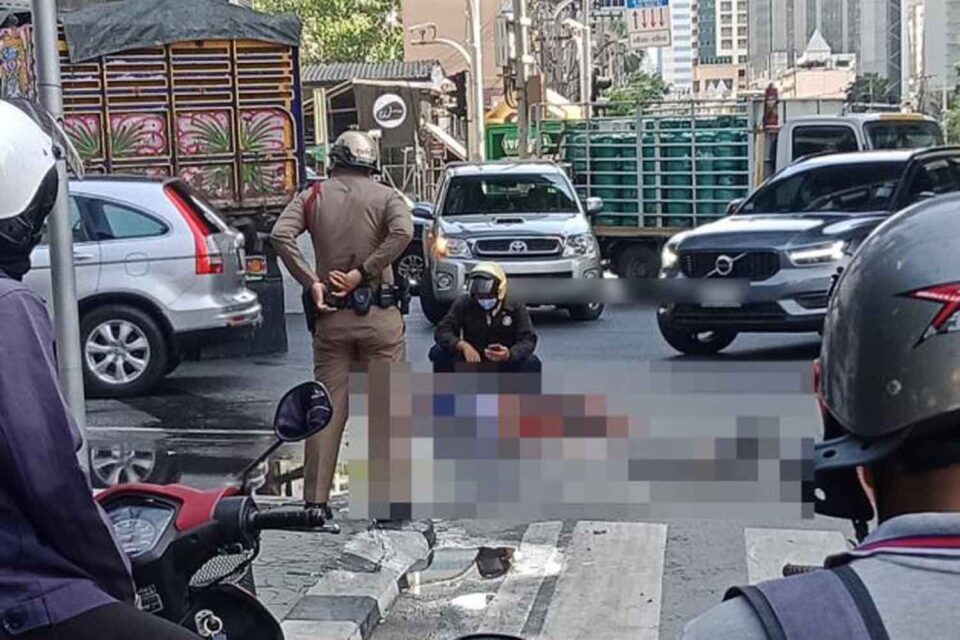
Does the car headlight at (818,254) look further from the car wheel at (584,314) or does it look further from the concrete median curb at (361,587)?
the concrete median curb at (361,587)

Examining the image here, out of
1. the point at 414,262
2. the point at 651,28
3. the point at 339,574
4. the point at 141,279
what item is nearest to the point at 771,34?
the point at 651,28

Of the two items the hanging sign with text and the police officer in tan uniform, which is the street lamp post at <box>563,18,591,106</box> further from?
the police officer in tan uniform

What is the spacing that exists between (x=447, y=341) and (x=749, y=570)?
6.80 ft

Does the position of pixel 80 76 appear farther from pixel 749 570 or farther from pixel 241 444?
pixel 749 570


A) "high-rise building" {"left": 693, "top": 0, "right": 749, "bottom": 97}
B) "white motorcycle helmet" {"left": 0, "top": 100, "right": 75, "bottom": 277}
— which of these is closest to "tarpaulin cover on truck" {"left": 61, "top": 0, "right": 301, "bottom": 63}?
"white motorcycle helmet" {"left": 0, "top": 100, "right": 75, "bottom": 277}

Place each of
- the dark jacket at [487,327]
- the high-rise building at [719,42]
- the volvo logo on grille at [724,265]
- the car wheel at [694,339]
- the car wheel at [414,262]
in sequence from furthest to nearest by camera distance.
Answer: the high-rise building at [719,42] → the car wheel at [414,262] → the volvo logo on grille at [724,265] → the car wheel at [694,339] → the dark jacket at [487,327]

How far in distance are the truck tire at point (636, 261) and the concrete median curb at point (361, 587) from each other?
519 inches

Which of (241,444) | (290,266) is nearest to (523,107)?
(241,444)

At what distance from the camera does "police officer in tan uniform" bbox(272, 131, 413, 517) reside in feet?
22.5

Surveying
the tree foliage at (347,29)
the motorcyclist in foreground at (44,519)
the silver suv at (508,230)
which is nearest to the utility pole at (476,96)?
the silver suv at (508,230)

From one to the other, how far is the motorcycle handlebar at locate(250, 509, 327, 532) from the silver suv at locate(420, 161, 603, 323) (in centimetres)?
1233

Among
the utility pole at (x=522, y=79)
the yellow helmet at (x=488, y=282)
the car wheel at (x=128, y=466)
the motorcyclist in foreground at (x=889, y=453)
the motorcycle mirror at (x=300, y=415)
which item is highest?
the utility pole at (x=522, y=79)

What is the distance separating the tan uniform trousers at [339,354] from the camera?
690cm

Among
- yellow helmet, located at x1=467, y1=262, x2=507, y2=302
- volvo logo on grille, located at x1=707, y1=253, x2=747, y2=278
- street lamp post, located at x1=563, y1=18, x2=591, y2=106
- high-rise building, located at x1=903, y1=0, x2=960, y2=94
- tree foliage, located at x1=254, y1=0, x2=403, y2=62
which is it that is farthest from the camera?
high-rise building, located at x1=903, y1=0, x2=960, y2=94
